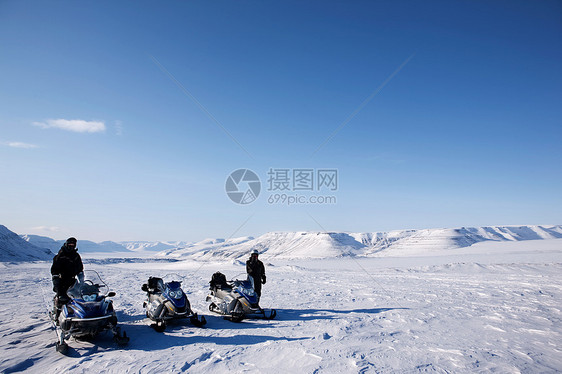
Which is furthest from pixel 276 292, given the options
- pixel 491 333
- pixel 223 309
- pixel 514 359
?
pixel 514 359

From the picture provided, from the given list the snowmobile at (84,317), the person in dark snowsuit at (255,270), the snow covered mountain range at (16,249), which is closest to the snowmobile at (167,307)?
the snowmobile at (84,317)

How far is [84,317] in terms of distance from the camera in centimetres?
655

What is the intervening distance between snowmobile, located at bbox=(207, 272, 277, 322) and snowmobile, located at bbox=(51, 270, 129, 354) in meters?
3.42

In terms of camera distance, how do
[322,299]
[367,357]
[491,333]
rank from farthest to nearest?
[322,299] → [491,333] → [367,357]

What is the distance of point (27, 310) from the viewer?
10.6m

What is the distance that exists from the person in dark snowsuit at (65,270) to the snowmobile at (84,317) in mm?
462

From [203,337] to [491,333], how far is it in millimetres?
7790

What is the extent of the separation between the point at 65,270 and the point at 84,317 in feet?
6.26

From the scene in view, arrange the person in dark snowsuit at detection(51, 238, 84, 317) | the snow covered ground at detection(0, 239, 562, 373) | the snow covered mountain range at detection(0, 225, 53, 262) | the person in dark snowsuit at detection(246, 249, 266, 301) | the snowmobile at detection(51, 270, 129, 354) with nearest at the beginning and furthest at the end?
the snow covered ground at detection(0, 239, 562, 373)
the snowmobile at detection(51, 270, 129, 354)
the person in dark snowsuit at detection(51, 238, 84, 317)
the person in dark snowsuit at detection(246, 249, 266, 301)
the snow covered mountain range at detection(0, 225, 53, 262)

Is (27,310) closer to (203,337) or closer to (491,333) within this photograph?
(203,337)

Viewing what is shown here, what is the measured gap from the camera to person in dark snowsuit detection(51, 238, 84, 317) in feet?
24.8

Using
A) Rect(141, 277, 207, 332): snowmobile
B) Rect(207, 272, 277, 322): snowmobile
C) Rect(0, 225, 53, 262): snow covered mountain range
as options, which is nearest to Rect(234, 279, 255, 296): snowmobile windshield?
Rect(207, 272, 277, 322): snowmobile

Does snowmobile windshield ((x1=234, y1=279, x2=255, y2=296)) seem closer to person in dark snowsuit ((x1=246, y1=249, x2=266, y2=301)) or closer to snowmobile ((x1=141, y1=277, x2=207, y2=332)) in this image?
person in dark snowsuit ((x1=246, y1=249, x2=266, y2=301))

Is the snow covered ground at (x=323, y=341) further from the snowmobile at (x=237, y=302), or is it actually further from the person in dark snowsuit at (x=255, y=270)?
the person in dark snowsuit at (x=255, y=270)
